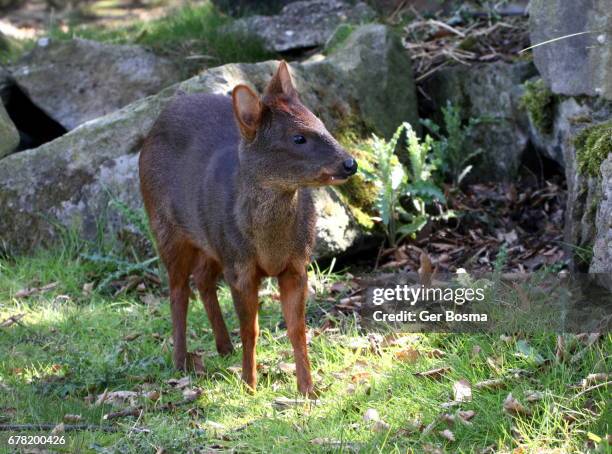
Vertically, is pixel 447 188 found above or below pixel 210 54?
below

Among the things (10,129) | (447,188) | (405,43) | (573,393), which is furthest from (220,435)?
(405,43)

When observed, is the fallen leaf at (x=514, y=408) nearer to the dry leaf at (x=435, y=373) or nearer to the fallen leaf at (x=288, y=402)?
the dry leaf at (x=435, y=373)

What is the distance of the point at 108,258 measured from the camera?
7.38 m

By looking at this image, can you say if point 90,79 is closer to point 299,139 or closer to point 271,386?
point 271,386

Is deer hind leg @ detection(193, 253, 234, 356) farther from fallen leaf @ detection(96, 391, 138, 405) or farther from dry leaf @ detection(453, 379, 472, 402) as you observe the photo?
dry leaf @ detection(453, 379, 472, 402)

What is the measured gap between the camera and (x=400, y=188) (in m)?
7.59

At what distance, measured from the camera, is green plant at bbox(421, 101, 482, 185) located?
812 cm

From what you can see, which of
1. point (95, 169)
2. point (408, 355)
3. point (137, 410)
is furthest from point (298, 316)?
point (95, 169)

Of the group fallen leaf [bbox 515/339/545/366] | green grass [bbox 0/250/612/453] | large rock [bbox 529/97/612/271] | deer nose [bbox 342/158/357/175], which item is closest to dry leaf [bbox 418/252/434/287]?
green grass [bbox 0/250/612/453]

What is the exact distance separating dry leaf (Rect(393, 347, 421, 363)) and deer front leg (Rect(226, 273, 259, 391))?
2.64 feet

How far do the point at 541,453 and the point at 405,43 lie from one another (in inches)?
→ 233

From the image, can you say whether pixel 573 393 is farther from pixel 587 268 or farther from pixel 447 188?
pixel 447 188

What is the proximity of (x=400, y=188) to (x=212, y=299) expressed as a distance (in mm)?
2010

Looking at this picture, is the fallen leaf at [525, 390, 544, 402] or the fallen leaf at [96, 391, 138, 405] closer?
the fallen leaf at [525, 390, 544, 402]
